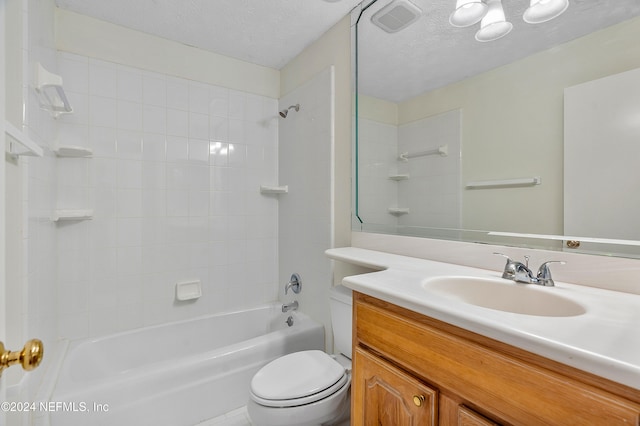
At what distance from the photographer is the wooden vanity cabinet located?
52 centimetres

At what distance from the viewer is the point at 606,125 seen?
903 millimetres

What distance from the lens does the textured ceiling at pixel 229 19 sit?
5.32ft

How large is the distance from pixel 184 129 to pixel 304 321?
154 centimetres

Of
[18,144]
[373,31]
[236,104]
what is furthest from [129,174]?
[373,31]

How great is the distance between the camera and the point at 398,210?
154cm

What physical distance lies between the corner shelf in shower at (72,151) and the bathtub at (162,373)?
3.46 feet

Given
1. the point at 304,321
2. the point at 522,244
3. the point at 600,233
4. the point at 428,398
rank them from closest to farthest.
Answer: the point at 428,398 < the point at 600,233 < the point at 522,244 < the point at 304,321

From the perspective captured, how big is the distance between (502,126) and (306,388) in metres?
1.27

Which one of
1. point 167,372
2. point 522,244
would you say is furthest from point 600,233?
point 167,372

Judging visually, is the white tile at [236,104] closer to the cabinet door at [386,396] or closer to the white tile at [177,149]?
the white tile at [177,149]

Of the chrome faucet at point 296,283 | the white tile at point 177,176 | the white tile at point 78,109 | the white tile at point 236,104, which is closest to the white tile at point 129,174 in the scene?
the white tile at point 177,176

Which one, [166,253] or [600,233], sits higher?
[600,233]

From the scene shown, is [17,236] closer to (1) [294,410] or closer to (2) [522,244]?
(1) [294,410]

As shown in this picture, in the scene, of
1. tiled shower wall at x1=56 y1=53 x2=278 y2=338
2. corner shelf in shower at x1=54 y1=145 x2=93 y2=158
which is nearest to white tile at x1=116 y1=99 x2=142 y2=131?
tiled shower wall at x1=56 y1=53 x2=278 y2=338
